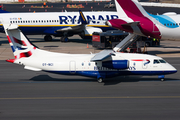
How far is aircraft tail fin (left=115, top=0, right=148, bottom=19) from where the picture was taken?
37.6m

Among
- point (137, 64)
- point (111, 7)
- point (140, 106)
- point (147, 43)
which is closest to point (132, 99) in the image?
point (140, 106)

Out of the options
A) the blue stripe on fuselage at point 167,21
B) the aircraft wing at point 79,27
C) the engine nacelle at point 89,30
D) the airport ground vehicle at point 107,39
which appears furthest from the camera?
the engine nacelle at point 89,30

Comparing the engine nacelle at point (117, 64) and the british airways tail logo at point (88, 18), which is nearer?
the engine nacelle at point (117, 64)

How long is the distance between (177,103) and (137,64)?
5.98m

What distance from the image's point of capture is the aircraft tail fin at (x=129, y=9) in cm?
3756

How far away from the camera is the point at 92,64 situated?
25094 mm

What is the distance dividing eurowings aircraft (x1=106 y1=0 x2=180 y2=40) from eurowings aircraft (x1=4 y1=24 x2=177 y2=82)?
41.3ft

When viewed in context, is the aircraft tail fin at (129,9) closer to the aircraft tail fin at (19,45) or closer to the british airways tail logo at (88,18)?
the british airways tail logo at (88,18)

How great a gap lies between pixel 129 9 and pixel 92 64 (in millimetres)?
15378

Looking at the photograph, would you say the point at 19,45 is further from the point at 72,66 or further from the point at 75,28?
the point at 75,28

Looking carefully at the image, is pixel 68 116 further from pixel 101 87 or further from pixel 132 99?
pixel 101 87

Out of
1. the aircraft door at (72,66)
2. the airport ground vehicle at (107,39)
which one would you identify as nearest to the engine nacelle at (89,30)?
the airport ground vehicle at (107,39)

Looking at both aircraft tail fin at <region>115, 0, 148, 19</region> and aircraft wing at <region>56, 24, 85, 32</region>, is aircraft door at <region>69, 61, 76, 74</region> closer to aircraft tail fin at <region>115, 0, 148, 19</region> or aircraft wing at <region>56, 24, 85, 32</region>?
aircraft tail fin at <region>115, 0, 148, 19</region>

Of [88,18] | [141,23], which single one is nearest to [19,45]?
[141,23]
